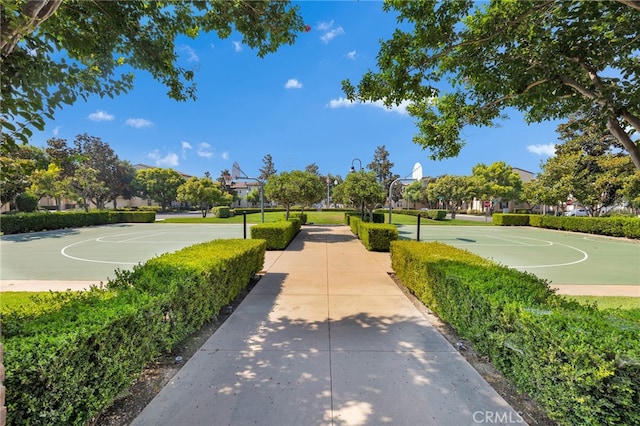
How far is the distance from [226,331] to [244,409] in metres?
1.73

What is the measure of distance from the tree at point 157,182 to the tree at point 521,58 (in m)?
50.6

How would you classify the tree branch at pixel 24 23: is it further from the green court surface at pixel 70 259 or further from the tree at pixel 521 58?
the green court surface at pixel 70 259

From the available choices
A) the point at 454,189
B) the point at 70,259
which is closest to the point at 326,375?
the point at 70,259

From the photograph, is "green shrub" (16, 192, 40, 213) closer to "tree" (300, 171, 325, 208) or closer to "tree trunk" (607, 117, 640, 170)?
"tree" (300, 171, 325, 208)

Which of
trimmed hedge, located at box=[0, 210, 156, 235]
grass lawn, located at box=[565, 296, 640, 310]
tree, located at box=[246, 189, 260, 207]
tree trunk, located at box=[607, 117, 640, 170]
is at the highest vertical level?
tree, located at box=[246, 189, 260, 207]

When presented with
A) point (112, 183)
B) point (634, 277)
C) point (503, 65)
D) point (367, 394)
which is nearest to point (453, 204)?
point (634, 277)

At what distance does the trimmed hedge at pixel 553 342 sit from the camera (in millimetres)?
1826

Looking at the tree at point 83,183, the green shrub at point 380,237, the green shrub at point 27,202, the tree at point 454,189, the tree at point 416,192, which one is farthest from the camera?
the tree at point 416,192

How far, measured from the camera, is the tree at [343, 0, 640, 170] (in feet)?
12.0

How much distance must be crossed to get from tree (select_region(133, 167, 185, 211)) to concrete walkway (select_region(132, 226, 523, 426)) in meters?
50.3

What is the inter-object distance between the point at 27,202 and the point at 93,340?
3245 cm

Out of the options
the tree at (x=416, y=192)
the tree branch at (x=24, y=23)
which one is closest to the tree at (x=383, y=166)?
the tree at (x=416, y=192)

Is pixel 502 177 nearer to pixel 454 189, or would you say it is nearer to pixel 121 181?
pixel 454 189

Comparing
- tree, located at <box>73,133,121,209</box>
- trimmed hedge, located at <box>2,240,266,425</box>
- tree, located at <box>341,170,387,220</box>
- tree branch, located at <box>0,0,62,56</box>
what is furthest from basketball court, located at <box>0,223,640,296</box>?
tree, located at <box>73,133,121,209</box>
